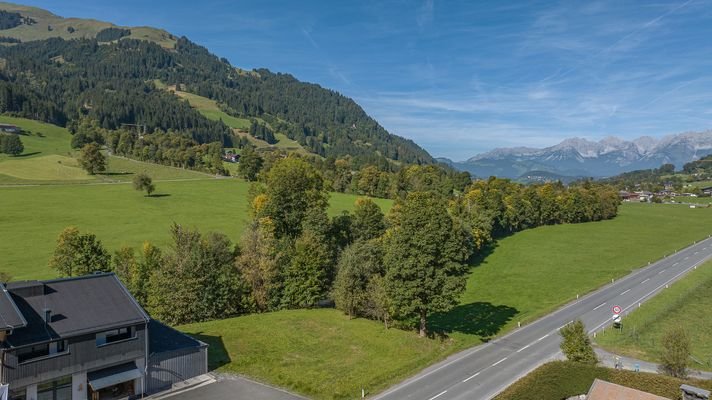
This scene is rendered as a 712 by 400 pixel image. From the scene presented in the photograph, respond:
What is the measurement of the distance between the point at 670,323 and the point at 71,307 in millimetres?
60598

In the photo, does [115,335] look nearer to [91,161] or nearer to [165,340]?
[165,340]

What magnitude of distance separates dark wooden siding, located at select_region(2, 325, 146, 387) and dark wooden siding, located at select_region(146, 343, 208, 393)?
1676 millimetres

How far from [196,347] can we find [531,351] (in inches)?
1228

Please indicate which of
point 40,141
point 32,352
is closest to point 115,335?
point 32,352

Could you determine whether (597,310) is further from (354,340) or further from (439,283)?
(354,340)

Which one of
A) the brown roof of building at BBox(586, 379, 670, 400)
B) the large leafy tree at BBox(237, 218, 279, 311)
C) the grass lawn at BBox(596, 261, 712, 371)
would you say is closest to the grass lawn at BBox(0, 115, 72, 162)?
the large leafy tree at BBox(237, 218, 279, 311)

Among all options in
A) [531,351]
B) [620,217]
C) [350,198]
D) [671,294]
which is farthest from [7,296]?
[620,217]

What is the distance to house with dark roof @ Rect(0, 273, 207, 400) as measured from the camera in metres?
27.1

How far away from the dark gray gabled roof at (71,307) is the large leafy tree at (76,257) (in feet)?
102

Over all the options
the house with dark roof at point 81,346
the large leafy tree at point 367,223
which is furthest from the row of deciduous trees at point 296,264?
the house with dark roof at point 81,346

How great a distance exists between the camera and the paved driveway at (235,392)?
3203 cm

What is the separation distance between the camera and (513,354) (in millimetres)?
43562

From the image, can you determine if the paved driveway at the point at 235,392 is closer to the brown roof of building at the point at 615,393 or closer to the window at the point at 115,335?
the window at the point at 115,335

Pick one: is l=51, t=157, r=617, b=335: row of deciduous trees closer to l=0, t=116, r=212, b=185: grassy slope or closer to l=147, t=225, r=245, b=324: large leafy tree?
l=147, t=225, r=245, b=324: large leafy tree
